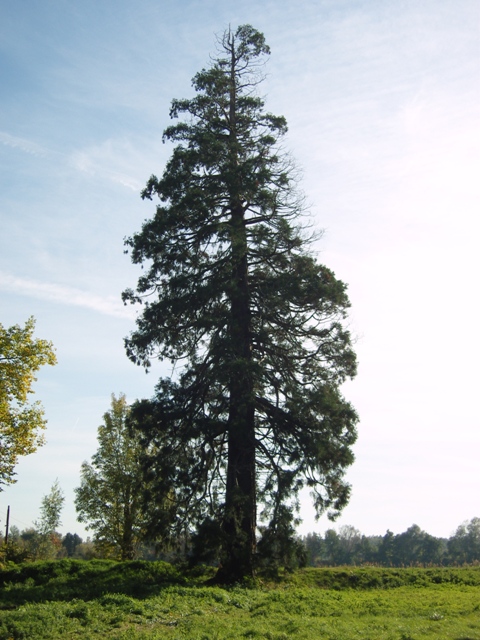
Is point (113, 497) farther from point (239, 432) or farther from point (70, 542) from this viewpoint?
point (70, 542)

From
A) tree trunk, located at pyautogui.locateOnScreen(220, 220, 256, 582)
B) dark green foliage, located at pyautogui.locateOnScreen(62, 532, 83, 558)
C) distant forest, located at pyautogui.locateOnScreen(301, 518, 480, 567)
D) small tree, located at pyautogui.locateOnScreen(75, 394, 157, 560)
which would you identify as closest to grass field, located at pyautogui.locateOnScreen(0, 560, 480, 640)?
tree trunk, located at pyautogui.locateOnScreen(220, 220, 256, 582)

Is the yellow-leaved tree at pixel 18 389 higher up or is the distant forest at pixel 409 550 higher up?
the yellow-leaved tree at pixel 18 389

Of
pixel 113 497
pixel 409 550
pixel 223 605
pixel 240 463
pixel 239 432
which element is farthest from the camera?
pixel 409 550

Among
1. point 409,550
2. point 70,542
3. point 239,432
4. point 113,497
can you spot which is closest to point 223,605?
point 239,432

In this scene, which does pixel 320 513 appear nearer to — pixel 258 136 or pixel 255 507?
pixel 255 507

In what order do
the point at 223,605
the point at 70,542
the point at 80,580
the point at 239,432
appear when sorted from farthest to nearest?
the point at 70,542 → the point at 239,432 → the point at 80,580 → the point at 223,605

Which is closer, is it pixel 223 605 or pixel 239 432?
pixel 223 605

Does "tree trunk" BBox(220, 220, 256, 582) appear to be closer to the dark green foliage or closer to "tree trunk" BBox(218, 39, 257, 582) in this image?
"tree trunk" BBox(218, 39, 257, 582)

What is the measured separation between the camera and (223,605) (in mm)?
14594

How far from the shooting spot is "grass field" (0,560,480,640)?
11695 millimetres

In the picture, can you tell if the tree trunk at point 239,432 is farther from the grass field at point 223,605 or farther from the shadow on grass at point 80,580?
the shadow on grass at point 80,580

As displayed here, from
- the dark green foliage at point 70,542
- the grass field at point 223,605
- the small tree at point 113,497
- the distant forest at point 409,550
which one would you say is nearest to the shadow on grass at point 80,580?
the grass field at point 223,605

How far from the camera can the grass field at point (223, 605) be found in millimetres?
11695

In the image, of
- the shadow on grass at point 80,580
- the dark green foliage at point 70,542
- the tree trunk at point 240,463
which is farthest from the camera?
the dark green foliage at point 70,542
